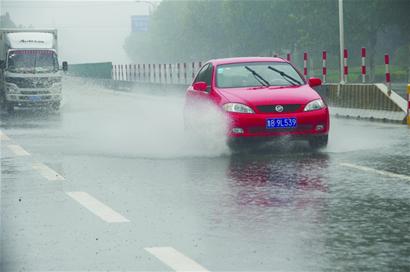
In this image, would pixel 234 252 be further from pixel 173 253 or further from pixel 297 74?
pixel 297 74

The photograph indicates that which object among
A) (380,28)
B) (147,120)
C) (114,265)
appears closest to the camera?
(114,265)

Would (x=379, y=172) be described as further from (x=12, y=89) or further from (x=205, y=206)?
(x=12, y=89)

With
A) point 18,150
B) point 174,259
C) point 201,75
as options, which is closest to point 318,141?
point 201,75

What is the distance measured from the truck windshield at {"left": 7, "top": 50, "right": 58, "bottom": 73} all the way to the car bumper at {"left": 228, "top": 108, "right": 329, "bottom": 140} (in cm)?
1801

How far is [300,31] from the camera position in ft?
239

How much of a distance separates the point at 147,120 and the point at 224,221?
15947mm

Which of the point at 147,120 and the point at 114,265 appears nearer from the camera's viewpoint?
the point at 114,265

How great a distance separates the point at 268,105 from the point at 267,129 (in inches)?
14.0

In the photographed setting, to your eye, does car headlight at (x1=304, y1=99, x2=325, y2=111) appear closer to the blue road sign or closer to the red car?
the red car

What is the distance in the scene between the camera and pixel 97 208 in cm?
932

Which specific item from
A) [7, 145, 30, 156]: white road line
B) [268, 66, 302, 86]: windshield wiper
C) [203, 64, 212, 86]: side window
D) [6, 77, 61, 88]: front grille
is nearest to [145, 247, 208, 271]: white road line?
[7, 145, 30, 156]: white road line

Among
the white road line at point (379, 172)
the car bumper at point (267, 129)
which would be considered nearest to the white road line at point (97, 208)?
the white road line at point (379, 172)

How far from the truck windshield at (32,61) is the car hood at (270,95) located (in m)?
17.2

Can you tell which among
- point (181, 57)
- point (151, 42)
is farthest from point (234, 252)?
point (151, 42)
